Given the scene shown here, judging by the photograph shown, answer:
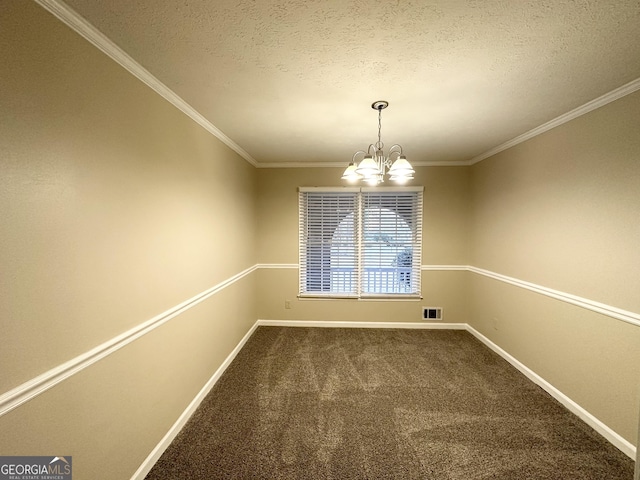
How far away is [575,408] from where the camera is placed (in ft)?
7.16

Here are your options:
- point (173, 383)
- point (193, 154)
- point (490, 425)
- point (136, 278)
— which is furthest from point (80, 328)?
point (490, 425)

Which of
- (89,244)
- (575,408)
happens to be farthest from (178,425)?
(575,408)

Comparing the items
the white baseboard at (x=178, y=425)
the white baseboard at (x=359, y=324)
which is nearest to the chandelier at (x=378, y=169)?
the white baseboard at (x=178, y=425)

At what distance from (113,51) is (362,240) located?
335cm

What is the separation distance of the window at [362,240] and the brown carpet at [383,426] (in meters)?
1.17

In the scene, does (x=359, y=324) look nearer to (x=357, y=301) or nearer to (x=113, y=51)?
(x=357, y=301)

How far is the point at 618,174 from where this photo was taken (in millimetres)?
1878

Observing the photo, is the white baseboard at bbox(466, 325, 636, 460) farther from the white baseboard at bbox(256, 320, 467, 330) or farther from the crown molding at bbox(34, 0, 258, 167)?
the crown molding at bbox(34, 0, 258, 167)

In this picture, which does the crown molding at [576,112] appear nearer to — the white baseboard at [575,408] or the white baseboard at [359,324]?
the white baseboard at [575,408]

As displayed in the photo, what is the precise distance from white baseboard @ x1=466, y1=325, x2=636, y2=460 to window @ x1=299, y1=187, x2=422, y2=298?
137 centimetres

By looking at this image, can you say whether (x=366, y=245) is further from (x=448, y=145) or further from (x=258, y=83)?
(x=258, y=83)

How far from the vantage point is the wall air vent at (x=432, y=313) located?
4020 mm

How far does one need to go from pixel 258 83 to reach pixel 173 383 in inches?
87.0

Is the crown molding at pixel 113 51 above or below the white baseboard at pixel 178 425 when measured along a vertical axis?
above
